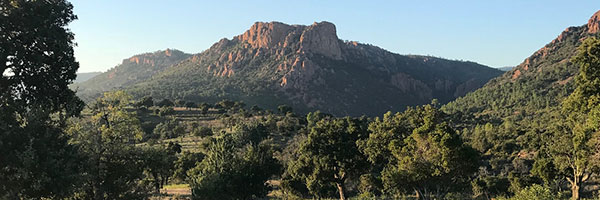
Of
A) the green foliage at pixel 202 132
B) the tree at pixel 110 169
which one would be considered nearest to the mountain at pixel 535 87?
the green foliage at pixel 202 132

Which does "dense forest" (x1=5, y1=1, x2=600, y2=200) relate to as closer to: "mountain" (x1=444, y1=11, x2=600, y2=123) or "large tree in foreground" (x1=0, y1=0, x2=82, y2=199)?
"large tree in foreground" (x1=0, y1=0, x2=82, y2=199)

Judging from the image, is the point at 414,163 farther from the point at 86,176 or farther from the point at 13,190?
the point at 13,190

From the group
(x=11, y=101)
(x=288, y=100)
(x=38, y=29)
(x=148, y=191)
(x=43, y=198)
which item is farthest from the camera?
(x=288, y=100)

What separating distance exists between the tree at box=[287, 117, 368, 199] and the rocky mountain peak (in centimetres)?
20580

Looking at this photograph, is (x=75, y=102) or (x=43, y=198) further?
(x=75, y=102)

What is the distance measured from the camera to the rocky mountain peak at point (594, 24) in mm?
175525

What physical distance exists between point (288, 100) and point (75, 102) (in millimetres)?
166416

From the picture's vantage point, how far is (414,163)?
2456 centimetres

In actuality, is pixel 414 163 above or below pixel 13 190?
below

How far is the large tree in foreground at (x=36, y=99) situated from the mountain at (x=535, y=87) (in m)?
117

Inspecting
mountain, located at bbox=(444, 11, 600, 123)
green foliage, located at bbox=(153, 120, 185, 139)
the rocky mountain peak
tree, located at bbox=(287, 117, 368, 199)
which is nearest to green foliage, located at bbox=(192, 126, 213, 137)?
green foliage, located at bbox=(153, 120, 185, 139)

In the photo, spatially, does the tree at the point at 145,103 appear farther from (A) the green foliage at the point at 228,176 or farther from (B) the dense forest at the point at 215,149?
(A) the green foliage at the point at 228,176

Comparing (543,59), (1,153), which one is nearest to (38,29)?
(1,153)

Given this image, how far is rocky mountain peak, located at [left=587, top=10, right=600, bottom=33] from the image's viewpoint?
176 meters
